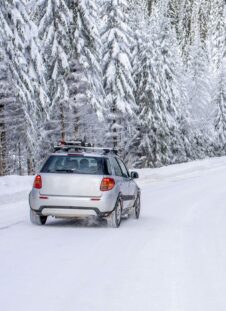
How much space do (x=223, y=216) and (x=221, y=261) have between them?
22.4 ft

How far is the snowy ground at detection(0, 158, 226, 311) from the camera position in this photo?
6312 mm

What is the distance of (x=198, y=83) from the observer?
67500mm

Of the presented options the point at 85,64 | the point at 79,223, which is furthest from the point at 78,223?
the point at 85,64

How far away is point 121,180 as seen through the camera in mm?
13445

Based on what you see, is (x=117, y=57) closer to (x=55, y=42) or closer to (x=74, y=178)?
(x=55, y=42)

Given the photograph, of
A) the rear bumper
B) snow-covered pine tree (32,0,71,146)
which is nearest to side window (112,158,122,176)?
the rear bumper

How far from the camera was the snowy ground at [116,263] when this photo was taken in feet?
20.7

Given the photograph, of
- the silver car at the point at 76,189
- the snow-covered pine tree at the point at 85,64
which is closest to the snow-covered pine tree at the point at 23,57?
the snow-covered pine tree at the point at 85,64

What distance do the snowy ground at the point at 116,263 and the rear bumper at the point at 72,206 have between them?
33 centimetres

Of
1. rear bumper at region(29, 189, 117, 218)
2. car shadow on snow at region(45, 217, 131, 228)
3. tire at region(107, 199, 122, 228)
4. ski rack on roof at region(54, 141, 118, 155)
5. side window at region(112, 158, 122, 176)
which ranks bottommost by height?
car shadow on snow at region(45, 217, 131, 228)

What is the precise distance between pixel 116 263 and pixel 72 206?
3850mm

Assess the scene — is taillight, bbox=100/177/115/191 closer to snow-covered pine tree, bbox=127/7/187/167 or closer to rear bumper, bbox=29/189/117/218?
rear bumper, bbox=29/189/117/218

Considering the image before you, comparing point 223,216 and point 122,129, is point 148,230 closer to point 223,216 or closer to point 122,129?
point 223,216

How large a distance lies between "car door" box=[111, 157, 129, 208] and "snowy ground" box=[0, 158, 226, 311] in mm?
630
